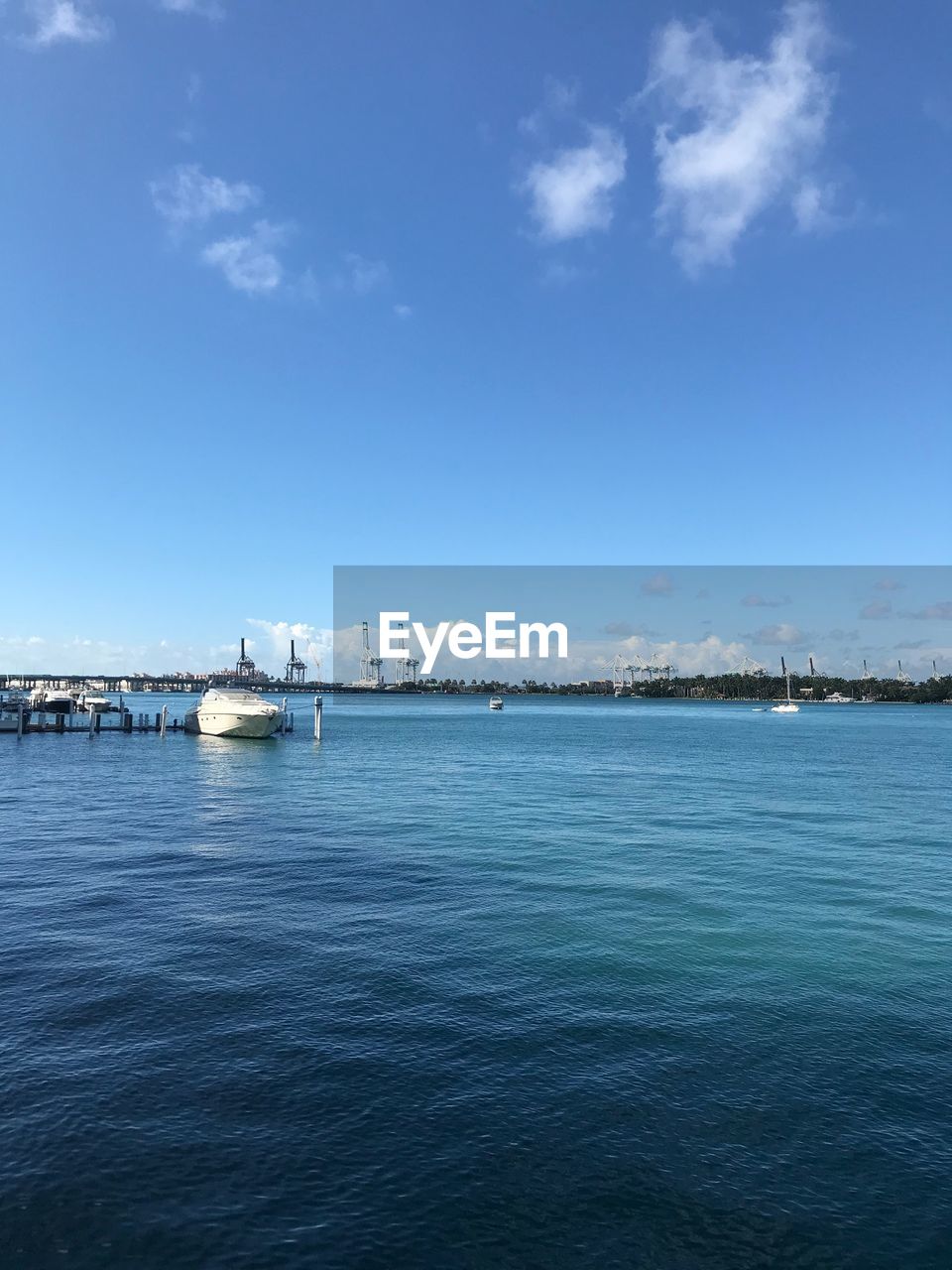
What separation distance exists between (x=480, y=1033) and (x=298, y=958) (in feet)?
14.9

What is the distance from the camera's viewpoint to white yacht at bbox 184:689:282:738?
7438 centimetres

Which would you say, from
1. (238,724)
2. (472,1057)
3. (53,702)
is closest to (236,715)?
(238,724)

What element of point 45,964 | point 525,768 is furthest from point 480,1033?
point 525,768

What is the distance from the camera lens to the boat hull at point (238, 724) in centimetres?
7444

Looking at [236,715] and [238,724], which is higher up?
[236,715]

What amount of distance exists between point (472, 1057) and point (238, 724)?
224 ft

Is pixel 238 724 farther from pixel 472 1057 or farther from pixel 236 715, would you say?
pixel 472 1057

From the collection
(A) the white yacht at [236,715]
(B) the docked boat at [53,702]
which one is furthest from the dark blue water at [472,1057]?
(B) the docked boat at [53,702]

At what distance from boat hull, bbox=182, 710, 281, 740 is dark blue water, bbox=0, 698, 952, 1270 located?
1932 inches

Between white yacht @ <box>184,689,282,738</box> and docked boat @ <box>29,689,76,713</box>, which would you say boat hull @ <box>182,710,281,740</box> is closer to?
white yacht @ <box>184,689,282,738</box>

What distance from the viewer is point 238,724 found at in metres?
74.9

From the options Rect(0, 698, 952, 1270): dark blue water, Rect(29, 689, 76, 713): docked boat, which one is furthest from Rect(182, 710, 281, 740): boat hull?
Rect(0, 698, 952, 1270): dark blue water

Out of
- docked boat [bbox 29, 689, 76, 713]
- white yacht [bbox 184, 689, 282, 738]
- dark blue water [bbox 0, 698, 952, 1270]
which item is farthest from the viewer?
docked boat [bbox 29, 689, 76, 713]

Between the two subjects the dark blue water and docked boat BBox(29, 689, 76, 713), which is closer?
the dark blue water
